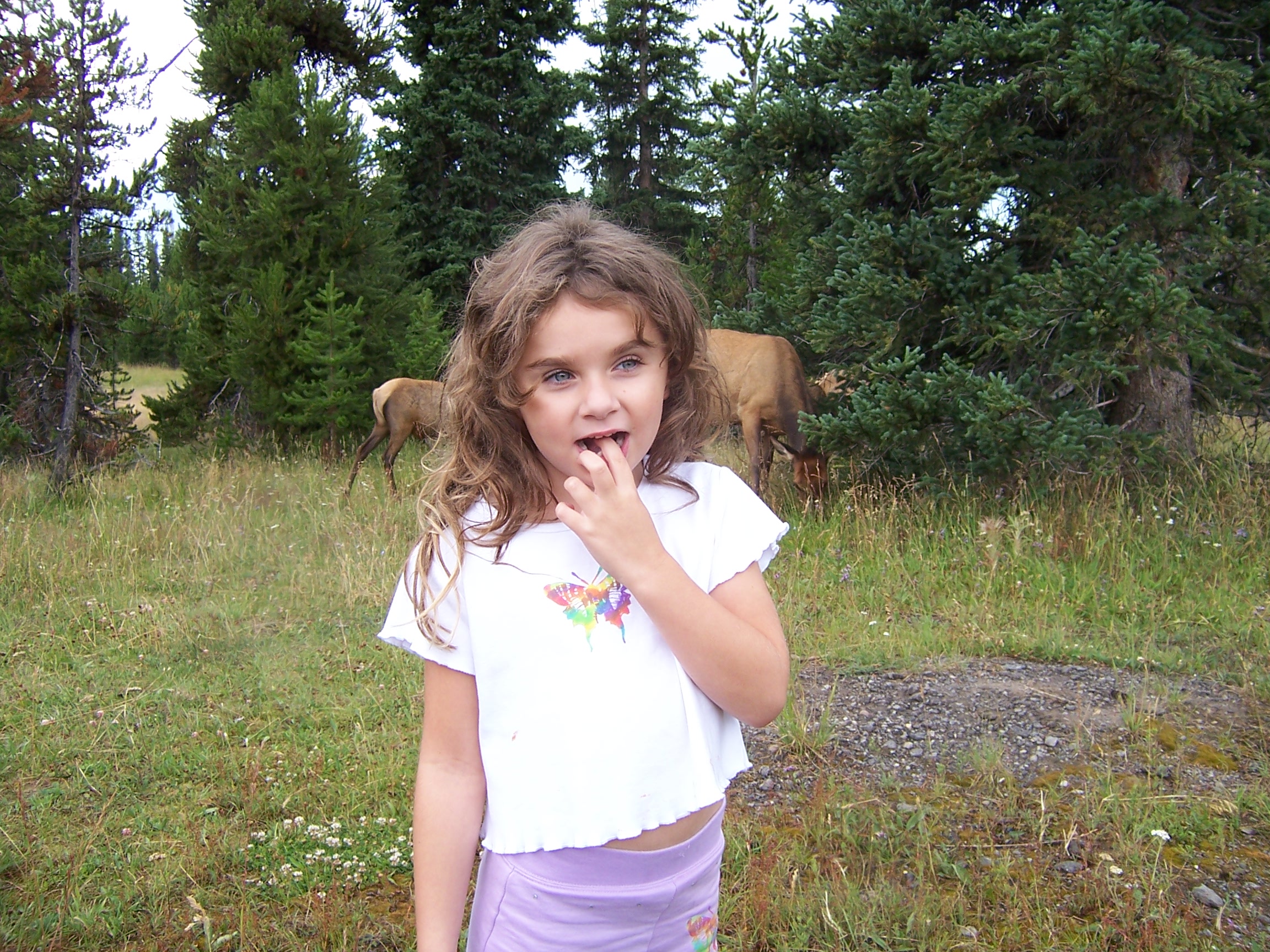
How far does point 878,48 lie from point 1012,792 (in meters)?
5.78

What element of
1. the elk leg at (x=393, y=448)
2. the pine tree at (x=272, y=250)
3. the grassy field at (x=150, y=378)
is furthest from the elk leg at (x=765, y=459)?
the grassy field at (x=150, y=378)

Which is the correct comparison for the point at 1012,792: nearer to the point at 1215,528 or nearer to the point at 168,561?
the point at 1215,528

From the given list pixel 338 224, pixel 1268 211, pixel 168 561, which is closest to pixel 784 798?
pixel 168 561

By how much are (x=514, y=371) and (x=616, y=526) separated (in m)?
0.35

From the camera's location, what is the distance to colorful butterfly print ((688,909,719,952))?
1.47 metres

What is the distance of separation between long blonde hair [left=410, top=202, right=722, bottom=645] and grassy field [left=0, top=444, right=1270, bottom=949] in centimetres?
173

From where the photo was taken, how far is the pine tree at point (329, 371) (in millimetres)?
11359

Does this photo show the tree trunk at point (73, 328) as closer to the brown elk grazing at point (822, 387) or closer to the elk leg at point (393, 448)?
the elk leg at point (393, 448)

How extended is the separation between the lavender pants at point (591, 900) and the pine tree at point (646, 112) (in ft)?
74.0

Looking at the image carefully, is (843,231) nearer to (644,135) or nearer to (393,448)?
(393,448)

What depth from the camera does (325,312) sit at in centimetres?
1127

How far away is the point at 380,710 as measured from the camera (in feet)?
14.1

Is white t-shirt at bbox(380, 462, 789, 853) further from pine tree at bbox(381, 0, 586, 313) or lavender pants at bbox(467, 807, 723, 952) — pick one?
pine tree at bbox(381, 0, 586, 313)

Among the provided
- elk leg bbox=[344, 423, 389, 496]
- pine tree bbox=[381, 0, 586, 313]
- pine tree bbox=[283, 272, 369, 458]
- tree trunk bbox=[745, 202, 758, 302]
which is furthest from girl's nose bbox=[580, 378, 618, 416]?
pine tree bbox=[381, 0, 586, 313]
